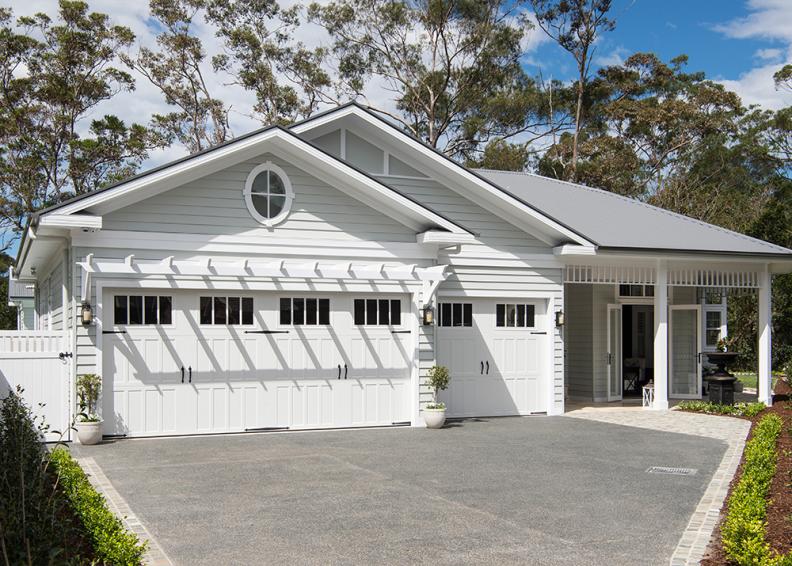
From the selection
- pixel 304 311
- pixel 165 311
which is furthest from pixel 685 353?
pixel 165 311

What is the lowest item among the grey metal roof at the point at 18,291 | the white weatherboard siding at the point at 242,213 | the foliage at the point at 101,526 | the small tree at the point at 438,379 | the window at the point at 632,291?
the foliage at the point at 101,526

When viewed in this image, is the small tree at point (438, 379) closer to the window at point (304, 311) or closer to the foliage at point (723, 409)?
the window at point (304, 311)

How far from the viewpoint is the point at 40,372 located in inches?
495

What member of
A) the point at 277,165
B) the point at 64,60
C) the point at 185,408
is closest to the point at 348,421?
the point at 185,408

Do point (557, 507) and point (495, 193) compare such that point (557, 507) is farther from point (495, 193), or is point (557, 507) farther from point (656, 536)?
point (495, 193)

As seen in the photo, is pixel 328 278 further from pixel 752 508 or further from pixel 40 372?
pixel 752 508

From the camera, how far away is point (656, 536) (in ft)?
23.6

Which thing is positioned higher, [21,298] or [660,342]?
[21,298]

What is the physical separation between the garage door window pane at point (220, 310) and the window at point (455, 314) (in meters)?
3.98

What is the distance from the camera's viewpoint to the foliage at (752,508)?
6.03 meters

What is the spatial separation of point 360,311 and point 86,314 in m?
4.27

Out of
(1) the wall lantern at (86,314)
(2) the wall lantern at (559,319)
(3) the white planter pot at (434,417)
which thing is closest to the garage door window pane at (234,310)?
(1) the wall lantern at (86,314)

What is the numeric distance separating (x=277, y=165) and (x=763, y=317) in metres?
10.7

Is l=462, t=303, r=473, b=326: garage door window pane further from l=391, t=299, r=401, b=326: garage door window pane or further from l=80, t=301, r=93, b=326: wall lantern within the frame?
l=80, t=301, r=93, b=326: wall lantern
